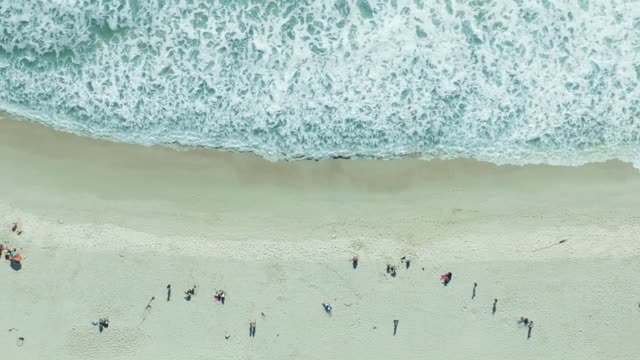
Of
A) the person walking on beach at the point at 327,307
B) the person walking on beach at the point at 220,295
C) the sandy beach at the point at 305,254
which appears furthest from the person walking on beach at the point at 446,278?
the person walking on beach at the point at 220,295

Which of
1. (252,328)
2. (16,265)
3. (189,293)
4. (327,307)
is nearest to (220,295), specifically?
(189,293)

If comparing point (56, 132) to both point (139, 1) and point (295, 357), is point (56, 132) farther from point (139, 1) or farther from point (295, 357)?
point (295, 357)

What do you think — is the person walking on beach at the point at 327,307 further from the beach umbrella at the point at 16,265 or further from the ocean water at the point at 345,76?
the beach umbrella at the point at 16,265

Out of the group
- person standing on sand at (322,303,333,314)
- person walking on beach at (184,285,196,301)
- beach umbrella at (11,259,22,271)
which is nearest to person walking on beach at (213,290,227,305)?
person walking on beach at (184,285,196,301)

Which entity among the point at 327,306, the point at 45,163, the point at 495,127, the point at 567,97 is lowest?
the point at 327,306

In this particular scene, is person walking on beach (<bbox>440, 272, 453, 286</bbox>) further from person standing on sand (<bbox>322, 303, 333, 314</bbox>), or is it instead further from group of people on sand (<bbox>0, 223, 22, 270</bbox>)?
group of people on sand (<bbox>0, 223, 22, 270</bbox>)

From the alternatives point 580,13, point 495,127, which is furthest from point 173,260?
point 580,13
